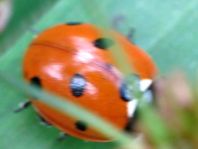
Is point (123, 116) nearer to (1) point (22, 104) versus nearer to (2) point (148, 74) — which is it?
→ (2) point (148, 74)

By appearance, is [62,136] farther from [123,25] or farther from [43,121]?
[123,25]

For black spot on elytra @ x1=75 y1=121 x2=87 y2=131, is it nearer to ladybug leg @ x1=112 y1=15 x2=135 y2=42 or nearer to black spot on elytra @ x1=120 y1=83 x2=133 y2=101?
black spot on elytra @ x1=120 y1=83 x2=133 y2=101

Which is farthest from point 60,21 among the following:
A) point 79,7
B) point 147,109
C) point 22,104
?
point 147,109

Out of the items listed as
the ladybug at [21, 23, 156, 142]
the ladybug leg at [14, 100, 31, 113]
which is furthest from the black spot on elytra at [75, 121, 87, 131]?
the ladybug leg at [14, 100, 31, 113]

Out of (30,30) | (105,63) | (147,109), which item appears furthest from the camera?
(30,30)

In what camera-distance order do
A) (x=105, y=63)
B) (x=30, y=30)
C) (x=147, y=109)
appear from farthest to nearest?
1. (x=30, y=30)
2. (x=105, y=63)
3. (x=147, y=109)

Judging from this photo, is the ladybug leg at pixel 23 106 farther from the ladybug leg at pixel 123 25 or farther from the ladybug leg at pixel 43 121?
the ladybug leg at pixel 123 25

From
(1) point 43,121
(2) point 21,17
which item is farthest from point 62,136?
(2) point 21,17
